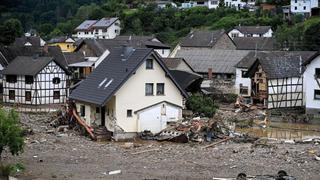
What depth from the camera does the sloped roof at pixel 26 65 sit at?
1786 inches

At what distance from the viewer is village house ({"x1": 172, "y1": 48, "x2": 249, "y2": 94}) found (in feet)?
172

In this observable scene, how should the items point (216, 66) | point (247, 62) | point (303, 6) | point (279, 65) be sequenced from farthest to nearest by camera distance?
1. point (303, 6)
2. point (216, 66)
3. point (247, 62)
4. point (279, 65)

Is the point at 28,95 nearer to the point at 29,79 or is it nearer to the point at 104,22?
the point at 29,79

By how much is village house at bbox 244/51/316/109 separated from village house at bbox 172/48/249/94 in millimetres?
5678

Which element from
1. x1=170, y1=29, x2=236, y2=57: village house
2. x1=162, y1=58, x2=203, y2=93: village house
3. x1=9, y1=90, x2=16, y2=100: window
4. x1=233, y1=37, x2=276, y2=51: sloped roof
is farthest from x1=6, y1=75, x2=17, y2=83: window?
x1=233, y1=37, x2=276, y2=51: sloped roof

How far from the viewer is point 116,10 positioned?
11231 centimetres

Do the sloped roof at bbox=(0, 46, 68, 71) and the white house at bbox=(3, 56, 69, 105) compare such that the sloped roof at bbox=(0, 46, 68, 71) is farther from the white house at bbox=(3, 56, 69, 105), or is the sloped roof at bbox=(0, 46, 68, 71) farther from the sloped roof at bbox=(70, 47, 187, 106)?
the sloped roof at bbox=(70, 47, 187, 106)

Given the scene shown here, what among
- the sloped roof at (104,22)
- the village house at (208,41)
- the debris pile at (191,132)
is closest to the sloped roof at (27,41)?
the village house at (208,41)

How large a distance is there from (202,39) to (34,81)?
3051cm

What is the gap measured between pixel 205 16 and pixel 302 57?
4990 centimetres

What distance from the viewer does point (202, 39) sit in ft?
237

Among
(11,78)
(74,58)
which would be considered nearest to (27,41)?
(74,58)

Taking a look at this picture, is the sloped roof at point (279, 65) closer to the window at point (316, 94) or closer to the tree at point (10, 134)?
the window at point (316, 94)

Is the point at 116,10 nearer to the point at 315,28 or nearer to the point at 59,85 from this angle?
the point at 315,28
